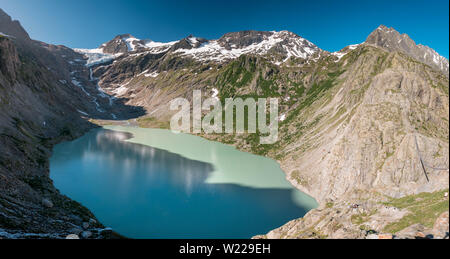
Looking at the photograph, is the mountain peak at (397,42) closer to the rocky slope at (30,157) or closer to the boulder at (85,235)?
the boulder at (85,235)

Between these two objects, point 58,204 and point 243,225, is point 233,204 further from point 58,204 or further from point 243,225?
point 58,204

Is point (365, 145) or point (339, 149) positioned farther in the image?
point (339, 149)

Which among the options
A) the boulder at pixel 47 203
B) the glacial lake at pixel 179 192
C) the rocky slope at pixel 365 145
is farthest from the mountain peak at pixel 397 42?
the boulder at pixel 47 203

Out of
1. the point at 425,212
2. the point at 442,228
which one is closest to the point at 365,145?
the point at 425,212

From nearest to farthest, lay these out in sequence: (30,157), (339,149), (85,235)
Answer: (85,235), (339,149), (30,157)

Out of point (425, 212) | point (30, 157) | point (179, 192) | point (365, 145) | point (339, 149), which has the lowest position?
point (179, 192)

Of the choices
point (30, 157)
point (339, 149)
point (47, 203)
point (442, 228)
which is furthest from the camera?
point (30, 157)

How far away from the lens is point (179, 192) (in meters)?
40.1

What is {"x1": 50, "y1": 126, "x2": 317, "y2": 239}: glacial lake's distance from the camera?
30.0 meters

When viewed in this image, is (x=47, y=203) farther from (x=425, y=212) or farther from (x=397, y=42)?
(x=397, y=42)

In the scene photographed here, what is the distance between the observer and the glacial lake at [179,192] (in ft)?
98.5

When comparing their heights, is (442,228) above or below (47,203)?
above

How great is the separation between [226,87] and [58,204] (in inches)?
4586
